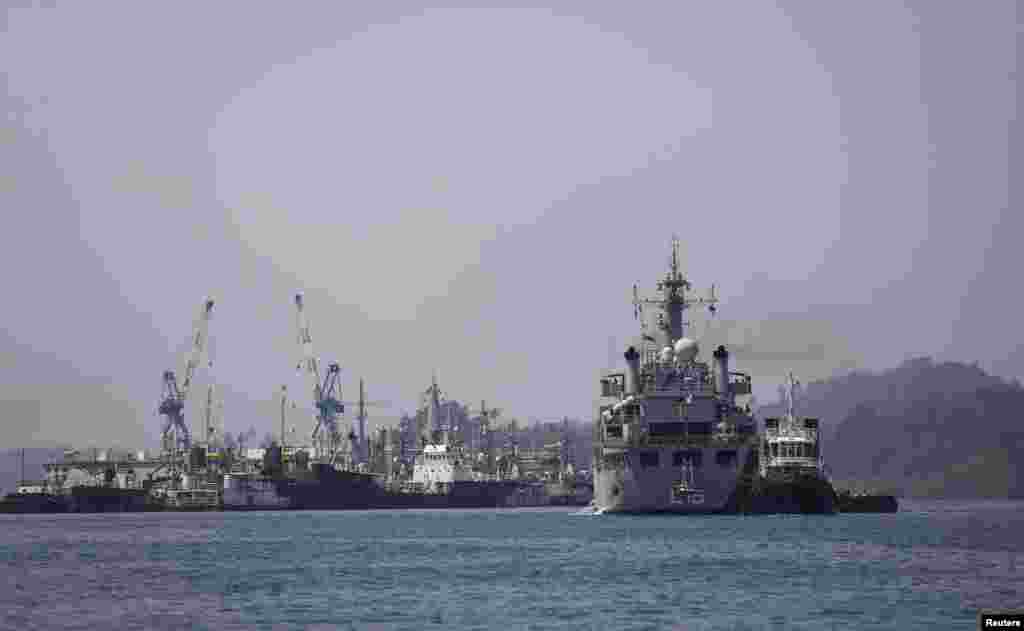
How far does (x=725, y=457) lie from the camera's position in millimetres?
154125

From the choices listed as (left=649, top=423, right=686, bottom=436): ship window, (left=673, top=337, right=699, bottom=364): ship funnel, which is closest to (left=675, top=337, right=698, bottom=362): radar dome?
(left=673, top=337, right=699, bottom=364): ship funnel

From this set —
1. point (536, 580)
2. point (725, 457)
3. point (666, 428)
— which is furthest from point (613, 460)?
point (536, 580)

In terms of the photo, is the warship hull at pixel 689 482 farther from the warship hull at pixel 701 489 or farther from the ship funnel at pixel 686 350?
the ship funnel at pixel 686 350

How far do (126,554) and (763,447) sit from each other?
75.6 metres

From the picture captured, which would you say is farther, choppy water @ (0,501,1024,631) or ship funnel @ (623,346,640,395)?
ship funnel @ (623,346,640,395)

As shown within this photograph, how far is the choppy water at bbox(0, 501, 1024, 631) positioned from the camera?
66938 mm

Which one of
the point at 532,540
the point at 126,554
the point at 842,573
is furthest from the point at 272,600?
the point at 532,540

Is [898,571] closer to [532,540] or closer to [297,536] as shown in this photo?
[532,540]

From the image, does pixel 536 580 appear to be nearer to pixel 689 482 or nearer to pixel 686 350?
pixel 689 482

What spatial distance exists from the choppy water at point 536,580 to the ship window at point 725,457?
14.9m

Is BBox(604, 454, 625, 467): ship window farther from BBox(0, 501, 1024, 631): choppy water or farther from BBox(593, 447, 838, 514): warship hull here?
BBox(0, 501, 1024, 631): choppy water

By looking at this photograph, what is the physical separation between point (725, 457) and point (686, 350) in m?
12.9

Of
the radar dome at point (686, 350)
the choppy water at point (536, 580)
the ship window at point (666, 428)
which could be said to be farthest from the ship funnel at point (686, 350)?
the choppy water at point (536, 580)

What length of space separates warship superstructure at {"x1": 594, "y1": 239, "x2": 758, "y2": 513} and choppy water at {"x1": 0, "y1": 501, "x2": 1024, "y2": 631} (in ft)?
46.5
